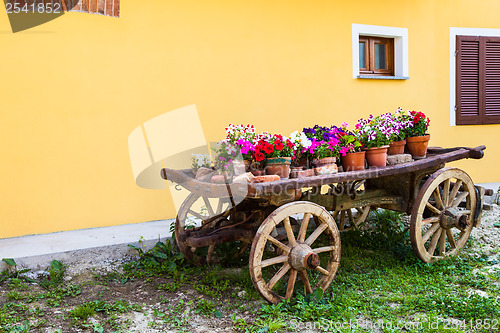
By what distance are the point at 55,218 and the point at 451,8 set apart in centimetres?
610

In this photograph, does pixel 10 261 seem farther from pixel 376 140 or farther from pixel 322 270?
pixel 376 140

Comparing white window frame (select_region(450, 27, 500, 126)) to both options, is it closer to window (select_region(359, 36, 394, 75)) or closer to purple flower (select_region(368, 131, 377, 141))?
window (select_region(359, 36, 394, 75))

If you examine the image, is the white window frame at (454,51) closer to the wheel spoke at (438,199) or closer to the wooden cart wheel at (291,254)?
the wheel spoke at (438,199)

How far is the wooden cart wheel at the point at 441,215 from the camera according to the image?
12.3 feet

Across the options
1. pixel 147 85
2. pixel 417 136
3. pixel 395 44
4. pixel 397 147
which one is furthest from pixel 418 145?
pixel 147 85

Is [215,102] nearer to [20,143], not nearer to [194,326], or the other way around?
[20,143]

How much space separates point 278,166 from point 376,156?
1.01 meters

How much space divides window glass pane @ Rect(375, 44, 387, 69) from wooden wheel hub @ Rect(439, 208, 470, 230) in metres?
2.85

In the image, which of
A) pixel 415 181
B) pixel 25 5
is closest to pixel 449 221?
pixel 415 181

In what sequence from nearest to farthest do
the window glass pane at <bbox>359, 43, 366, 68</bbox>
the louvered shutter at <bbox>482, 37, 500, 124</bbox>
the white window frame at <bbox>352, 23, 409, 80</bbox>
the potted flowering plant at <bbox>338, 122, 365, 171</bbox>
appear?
1. the potted flowering plant at <bbox>338, 122, 365, 171</bbox>
2. the white window frame at <bbox>352, 23, 409, 80</bbox>
3. the window glass pane at <bbox>359, 43, 366, 68</bbox>
4. the louvered shutter at <bbox>482, 37, 500, 124</bbox>

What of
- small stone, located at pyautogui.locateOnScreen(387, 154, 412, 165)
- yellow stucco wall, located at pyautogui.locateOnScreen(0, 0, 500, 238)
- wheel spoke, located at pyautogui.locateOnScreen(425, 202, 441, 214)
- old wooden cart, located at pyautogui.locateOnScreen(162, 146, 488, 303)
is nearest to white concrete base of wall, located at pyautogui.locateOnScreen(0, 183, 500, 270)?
yellow stucco wall, located at pyautogui.locateOnScreen(0, 0, 500, 238)

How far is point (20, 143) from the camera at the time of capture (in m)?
4.45

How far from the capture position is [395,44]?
243 inches

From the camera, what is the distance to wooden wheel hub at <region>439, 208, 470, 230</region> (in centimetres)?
397
